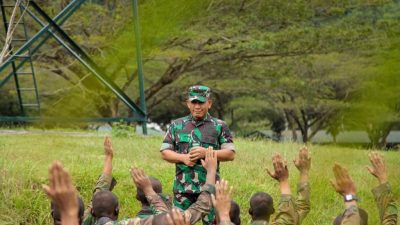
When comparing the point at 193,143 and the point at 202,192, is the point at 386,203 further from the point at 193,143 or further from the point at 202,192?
the point at 193,143

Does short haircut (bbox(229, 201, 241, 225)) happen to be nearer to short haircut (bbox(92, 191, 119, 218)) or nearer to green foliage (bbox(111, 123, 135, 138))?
short haircut (bbox(92, 191, 119, 218))

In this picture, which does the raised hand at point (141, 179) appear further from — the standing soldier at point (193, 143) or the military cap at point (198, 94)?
the military cap at point (198, 94)

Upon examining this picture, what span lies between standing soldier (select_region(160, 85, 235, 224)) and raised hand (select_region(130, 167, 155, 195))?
83 centimetres

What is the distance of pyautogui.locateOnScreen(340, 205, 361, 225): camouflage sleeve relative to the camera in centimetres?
345

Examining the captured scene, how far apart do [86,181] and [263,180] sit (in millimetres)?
1847

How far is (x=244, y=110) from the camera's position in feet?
85.5

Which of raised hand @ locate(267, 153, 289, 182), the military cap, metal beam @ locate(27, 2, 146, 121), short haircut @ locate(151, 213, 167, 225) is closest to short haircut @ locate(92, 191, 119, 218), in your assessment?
short haircut @ locate(151, 213, 167, 225)

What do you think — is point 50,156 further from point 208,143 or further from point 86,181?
point 208,143

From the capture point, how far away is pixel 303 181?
13.5 ft

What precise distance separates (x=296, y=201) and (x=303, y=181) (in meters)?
0.16

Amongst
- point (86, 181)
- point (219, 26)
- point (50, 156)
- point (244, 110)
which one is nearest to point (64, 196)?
point (86, 181)

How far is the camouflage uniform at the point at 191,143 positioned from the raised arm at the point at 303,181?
842 millimetres

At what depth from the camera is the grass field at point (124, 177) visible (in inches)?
262

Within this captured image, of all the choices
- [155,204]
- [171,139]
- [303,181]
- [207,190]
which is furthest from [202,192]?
[171,139]
